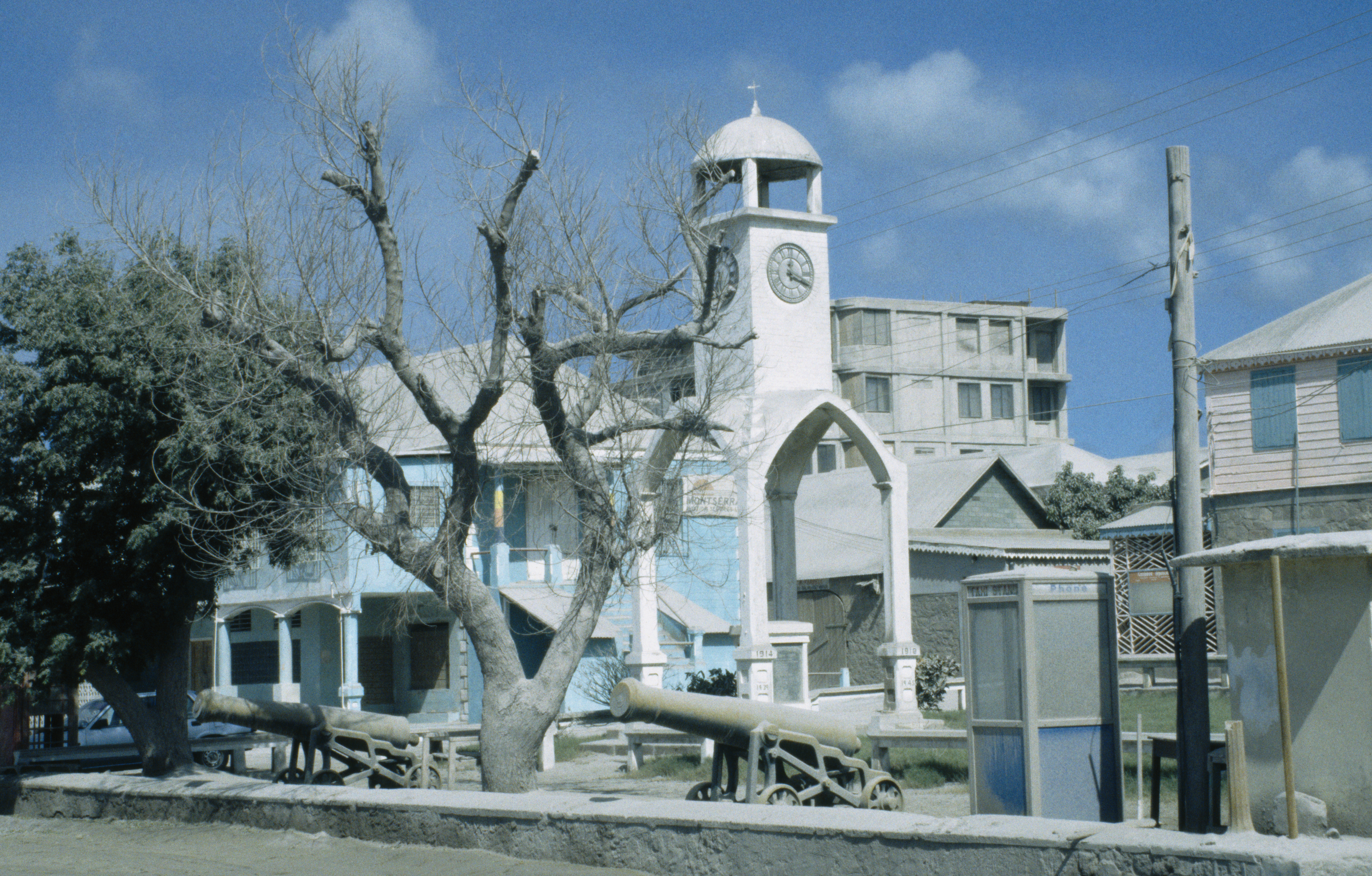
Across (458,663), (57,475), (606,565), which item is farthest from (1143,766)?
(458,663)

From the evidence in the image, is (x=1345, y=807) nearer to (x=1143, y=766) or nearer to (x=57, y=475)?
(x=1143, y=766)

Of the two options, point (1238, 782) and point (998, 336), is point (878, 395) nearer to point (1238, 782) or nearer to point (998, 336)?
point (998, 336)

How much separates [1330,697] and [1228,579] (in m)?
0.91

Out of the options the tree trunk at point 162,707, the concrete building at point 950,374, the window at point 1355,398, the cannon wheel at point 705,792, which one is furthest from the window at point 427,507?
the concrete building at point 950,374

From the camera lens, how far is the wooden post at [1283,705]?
7.22 metres

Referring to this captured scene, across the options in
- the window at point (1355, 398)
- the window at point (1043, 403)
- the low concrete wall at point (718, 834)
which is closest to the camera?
the low concrete wall at point (718, 834)

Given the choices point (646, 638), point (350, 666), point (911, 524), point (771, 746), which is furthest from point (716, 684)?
point (911, 524)

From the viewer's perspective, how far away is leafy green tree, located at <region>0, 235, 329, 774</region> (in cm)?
1464

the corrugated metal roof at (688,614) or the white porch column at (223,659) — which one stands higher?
the corrugated metal roof at (688,614)

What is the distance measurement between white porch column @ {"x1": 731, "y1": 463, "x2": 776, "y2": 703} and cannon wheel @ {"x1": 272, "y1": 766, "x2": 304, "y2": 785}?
5.49 m

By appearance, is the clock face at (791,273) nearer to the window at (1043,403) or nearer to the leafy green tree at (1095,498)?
the leafy green tree at (1095,498)

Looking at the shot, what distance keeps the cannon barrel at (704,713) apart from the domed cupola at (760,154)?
9.09 meters

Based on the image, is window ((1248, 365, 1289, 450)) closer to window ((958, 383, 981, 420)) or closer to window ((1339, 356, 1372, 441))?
window ((1339, 356, 1372, 441))

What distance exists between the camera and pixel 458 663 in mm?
28875
